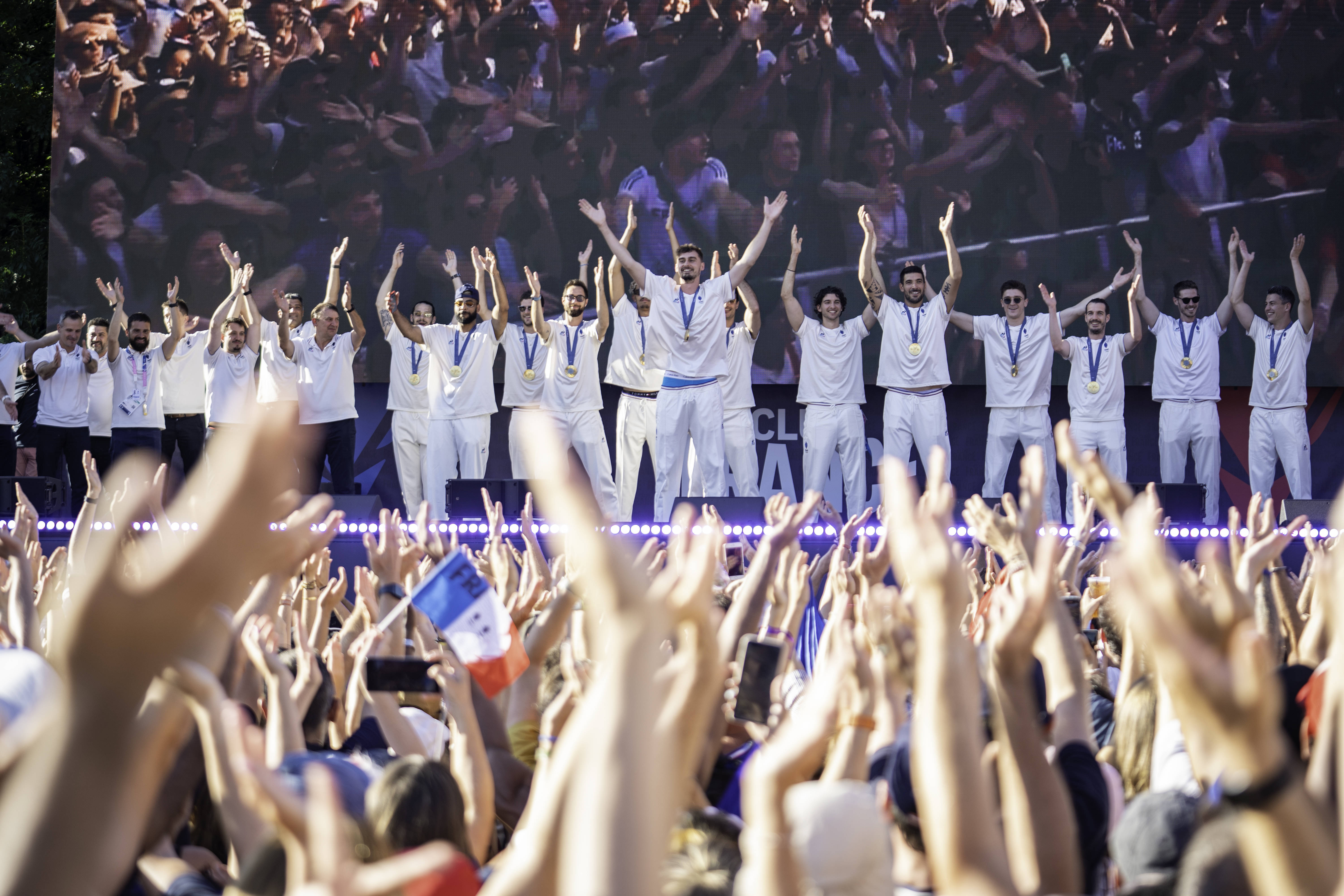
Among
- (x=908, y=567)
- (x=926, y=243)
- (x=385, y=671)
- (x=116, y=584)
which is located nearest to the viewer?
(x=116, y=584)

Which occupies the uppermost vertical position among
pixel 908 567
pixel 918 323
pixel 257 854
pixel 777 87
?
pixel 777 87

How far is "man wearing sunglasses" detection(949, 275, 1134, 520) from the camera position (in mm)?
10977

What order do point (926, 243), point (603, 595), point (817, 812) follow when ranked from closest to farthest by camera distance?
1. point (603, 595)
2. point (817, 812)
3. point (926, 243)

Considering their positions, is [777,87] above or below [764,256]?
above

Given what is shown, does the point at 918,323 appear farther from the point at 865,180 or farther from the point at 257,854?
the point at 257,854

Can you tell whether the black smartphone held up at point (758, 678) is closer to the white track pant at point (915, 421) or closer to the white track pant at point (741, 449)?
the white track pant at point (741, 449)

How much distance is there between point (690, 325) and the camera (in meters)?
10.0

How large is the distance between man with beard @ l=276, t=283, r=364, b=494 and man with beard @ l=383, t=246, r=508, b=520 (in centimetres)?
79

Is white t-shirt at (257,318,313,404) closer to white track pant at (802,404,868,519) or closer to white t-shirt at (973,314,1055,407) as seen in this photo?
white track pant at (802,404,868,519)

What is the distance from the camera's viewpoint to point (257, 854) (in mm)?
1626

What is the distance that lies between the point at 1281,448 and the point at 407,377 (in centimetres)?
778

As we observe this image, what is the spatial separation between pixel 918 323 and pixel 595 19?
477cm

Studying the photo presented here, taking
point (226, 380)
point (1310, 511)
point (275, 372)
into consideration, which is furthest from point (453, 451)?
point (1310, 511)

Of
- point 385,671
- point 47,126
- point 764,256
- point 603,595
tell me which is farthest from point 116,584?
point 47,126
